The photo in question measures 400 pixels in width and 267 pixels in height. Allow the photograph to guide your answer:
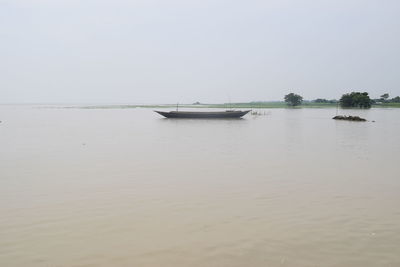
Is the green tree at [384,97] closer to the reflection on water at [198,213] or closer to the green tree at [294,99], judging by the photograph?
the green tree at [294,99]

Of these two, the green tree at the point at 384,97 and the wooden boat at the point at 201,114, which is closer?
the wooden boat at the point at 201,114

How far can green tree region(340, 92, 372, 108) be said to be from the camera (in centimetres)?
9331

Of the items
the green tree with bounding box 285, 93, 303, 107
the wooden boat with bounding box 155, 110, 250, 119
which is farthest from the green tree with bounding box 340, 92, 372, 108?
the wooden boat with bounding box 155, 110, 250, 119

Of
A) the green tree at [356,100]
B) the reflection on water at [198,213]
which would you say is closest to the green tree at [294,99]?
the green tree at [356,100]

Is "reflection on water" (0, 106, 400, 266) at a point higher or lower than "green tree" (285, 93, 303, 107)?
lower

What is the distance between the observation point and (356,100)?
313 feet

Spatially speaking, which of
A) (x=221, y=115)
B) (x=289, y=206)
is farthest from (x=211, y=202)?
(x=221, y=115)

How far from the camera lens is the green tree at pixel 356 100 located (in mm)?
93312

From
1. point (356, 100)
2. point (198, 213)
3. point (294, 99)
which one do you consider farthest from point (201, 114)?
point (294, 99)

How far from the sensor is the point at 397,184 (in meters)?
9.07

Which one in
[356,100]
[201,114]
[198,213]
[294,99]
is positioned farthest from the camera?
[294,99]

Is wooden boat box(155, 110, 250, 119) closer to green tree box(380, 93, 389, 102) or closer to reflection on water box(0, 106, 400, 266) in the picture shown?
reflection on water box(0, 106, 400, 266)

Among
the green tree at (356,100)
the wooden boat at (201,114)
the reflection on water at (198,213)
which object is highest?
the green tree at (356,100)

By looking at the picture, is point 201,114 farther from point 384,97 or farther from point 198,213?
point 384,97
